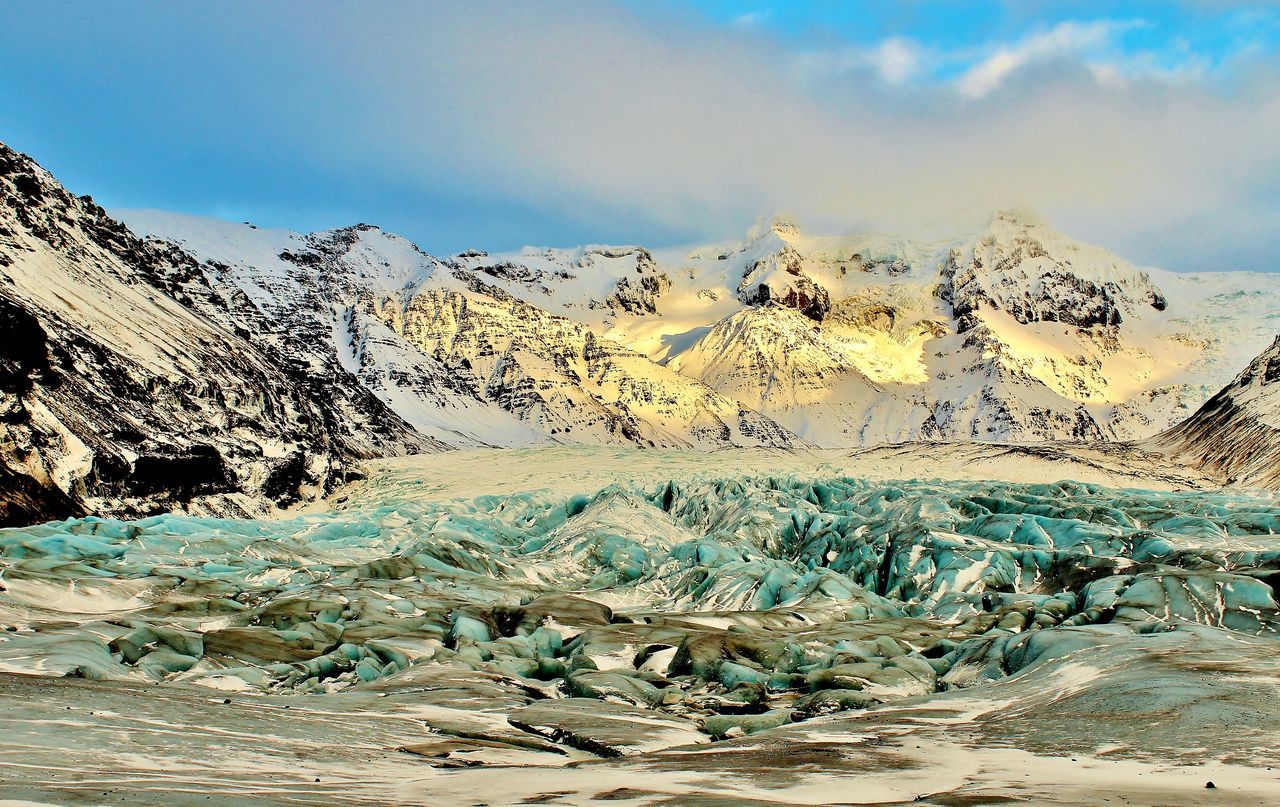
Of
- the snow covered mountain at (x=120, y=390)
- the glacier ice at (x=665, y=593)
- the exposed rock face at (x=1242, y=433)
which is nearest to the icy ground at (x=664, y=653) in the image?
the glacier ice at (x=665, y=593)

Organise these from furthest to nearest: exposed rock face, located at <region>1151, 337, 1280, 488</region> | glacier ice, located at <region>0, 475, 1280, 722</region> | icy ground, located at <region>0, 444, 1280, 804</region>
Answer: exposed rock face, located at <region>1151, 337, 1280, 488</region>
glacier ice, located at <region>0, 475, 1280, 722</region>
icy ground, located at <region>0, 444, 1280, 804</region>

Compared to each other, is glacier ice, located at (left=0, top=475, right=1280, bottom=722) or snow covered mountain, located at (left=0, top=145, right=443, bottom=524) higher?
snow covered mountain, located at (left=0, top=145, right=443, bottom=524)

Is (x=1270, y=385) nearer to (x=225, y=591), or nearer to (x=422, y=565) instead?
(x=422, y=565)

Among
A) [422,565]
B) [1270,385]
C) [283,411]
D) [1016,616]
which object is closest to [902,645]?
[1016,616]

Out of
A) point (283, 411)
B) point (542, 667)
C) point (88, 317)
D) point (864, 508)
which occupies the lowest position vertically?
point (542, 667)

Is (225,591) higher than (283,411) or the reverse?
the reverse

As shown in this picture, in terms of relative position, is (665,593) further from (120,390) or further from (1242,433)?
(1242,433)

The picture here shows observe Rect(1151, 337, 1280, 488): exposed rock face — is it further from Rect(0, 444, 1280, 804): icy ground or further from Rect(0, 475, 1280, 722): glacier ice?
Rect(0, 444, 1280, 804): icy ground

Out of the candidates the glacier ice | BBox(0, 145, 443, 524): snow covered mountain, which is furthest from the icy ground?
BBox(0, 145, 443, 524): snow covered mountain
